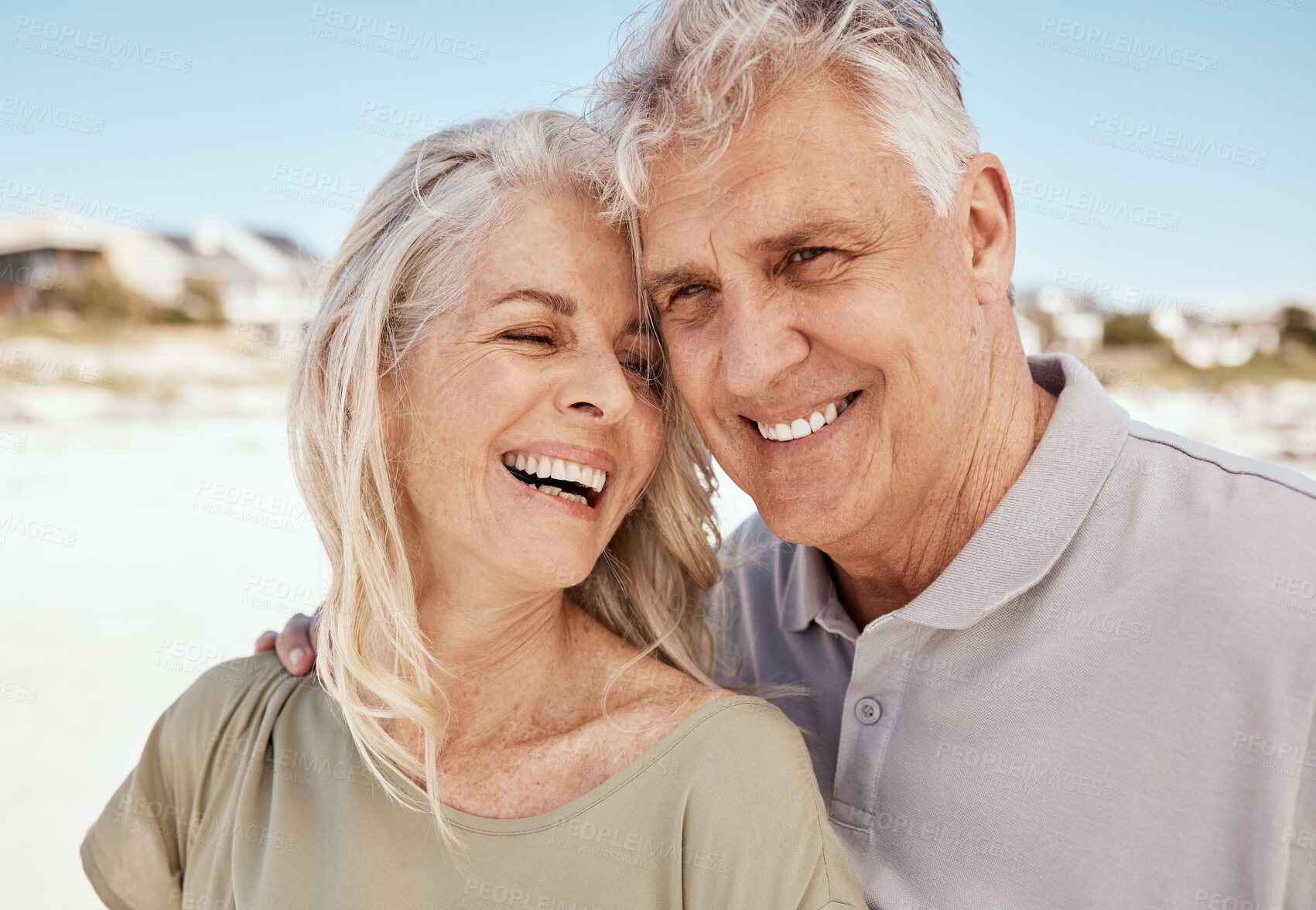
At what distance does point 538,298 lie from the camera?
1.83m

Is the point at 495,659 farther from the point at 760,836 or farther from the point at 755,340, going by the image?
the point at 755,340

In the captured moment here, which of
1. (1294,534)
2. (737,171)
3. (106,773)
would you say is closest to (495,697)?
(737,171)

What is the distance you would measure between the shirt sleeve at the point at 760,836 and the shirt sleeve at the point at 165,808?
106cm

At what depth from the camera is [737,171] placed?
1747 mm

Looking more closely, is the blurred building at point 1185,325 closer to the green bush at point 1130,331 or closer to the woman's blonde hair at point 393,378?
the green bush at point 1130,331

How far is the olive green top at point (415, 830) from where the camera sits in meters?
1.61

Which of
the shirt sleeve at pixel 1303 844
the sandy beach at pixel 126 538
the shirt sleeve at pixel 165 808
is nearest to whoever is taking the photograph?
the shirt sleeve at pixel 1303 844

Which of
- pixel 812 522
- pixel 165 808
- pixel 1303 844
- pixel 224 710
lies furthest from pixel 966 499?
pixel 165 808

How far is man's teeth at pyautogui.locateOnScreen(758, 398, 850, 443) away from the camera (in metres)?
1.89

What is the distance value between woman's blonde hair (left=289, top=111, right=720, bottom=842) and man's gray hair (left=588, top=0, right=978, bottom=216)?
182mm

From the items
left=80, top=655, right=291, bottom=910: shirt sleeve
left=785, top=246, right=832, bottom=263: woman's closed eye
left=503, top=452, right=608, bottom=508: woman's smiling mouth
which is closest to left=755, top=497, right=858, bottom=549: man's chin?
left=503, top=452, right=608, bottom=508: woman's smiling mouth

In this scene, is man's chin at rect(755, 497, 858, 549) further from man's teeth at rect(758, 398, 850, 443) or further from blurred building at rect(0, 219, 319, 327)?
blurred building at rect(0, 219, 319, 327)

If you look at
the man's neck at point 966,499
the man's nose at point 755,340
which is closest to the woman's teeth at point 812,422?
the man's nose at point 755,340

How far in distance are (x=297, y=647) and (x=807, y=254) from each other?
1.48 m
